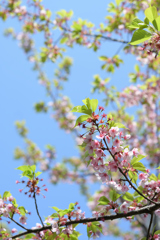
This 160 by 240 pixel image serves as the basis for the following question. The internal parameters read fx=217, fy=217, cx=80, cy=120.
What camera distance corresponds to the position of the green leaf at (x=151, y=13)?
155cm

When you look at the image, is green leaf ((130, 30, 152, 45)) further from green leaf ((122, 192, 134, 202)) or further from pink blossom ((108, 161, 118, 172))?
green leaf ((122, 192, 134, 202))

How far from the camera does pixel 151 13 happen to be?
5.11 ft

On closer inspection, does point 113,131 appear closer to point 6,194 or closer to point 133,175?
point 133,175

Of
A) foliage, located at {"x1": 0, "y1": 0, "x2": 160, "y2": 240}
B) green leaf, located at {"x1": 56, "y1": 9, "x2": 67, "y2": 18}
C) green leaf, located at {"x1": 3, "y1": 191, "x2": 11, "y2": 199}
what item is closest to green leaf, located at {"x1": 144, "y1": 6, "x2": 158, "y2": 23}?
foliage, located at {"x1": 0, "y1": 0, "x2": 160, "y2": 240}

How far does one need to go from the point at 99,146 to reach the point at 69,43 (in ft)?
13.4

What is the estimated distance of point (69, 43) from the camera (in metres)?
5.20

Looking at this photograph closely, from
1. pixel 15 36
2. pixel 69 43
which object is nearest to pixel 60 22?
pixel 69 43

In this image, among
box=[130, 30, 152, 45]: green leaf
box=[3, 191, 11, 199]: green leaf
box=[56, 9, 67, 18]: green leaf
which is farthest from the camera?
box=[56, 9, 67, 18]: green leaf

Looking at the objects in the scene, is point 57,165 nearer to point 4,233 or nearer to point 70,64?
point 70,64

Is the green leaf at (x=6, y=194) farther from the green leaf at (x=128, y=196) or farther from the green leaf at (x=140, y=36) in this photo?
the green leaf at (x=140, y=36)

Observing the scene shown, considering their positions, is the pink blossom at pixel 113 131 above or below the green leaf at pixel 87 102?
below

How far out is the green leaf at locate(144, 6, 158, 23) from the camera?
155 cm

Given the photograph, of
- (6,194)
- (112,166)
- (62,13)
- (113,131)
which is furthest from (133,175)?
(62,13)

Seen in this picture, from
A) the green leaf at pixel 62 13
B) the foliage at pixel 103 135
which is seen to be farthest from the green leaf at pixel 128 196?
the green leaf at pixel 62 13
